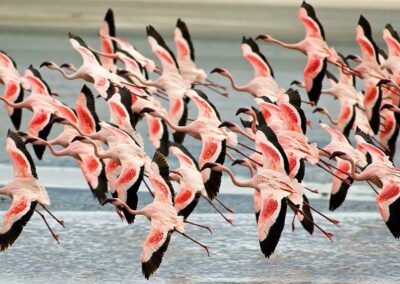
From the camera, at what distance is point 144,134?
14.7 m

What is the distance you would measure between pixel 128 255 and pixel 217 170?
82cm

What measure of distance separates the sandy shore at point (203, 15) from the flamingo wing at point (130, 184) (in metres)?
15.3

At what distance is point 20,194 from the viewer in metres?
9.45

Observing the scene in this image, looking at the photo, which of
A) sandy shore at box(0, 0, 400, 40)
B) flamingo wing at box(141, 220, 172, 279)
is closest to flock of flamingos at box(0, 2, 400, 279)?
flamingo wing at box(141, 220, 172, 279)

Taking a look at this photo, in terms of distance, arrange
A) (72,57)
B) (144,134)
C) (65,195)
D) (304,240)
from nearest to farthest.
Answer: (304,240) < (65,195) < (144,134) < (72,57)

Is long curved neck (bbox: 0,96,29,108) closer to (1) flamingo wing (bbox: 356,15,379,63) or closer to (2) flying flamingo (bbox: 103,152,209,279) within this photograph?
(2) flying flamingo (bbox: 103,152,209,279)

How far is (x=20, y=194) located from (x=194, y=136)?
6.65 ft

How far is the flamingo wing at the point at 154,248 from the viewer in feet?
29.2

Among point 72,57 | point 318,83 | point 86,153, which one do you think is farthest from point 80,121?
point 72,57

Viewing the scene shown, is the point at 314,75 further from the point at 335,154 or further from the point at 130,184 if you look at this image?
the point at 130,184

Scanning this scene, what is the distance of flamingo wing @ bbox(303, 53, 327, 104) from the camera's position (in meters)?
12.1

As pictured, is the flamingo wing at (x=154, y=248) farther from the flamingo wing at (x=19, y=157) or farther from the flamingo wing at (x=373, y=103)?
the flamingo wing at (x=373, y=103)

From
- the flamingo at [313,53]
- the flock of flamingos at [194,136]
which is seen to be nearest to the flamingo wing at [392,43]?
the flock of flamingos at [194,136]

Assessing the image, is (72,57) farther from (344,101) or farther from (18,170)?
(18,170)
